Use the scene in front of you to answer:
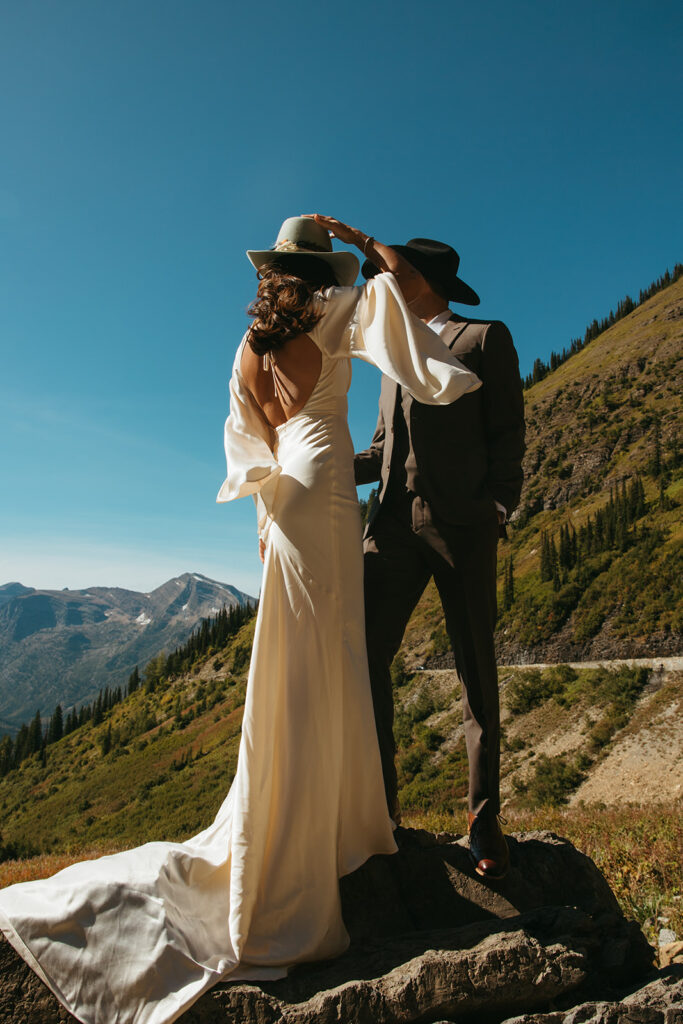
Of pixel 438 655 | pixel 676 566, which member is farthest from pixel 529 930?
pixel 438 655

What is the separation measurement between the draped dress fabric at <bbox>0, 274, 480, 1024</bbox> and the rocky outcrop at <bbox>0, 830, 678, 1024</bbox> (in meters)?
0.13

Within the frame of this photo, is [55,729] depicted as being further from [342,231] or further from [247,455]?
[342,231]

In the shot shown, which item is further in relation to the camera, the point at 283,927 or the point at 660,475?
the point at 660,475

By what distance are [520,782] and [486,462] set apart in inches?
1178

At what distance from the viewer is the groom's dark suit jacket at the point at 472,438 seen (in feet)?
11.4

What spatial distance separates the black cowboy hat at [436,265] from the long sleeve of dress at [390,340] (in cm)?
Answer: 62

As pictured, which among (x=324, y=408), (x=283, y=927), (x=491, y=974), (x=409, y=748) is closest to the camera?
(x=491, y=974)

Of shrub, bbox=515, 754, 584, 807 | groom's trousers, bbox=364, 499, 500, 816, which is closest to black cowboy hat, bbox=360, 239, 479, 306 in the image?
groom's trousers, bbox=364, 499, 500, 816

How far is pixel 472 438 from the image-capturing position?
11.8 feet

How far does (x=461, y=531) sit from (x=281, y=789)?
5.23ft

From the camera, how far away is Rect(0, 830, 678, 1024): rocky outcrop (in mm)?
2377

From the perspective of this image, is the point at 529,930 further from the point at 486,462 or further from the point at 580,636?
the point at 580,636

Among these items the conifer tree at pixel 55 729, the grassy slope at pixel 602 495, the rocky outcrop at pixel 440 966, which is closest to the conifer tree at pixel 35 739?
the conifer tree at pixel 55 729

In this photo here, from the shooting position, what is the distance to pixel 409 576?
3570 mm
